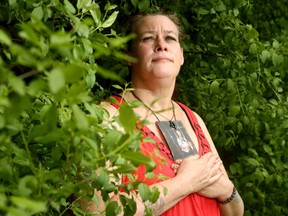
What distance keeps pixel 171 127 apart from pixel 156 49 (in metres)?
0.25

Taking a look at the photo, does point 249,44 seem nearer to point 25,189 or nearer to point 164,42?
point 164,42

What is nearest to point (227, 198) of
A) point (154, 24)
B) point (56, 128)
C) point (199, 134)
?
point (199, 134)

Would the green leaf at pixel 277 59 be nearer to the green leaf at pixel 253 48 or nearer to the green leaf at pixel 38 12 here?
the green leaf at pixel 253 48

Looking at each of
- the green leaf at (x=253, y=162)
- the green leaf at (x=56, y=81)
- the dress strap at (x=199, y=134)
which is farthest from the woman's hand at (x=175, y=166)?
the green leaf at (x=56, y=81)

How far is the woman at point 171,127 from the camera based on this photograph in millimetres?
1385

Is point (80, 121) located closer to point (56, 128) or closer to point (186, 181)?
point (56, 128)

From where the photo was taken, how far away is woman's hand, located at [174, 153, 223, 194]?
1377 mm

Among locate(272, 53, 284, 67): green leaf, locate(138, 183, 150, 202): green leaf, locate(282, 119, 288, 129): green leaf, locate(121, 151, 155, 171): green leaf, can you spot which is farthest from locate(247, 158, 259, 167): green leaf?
locate(121, 151, 155, 171): green leaf

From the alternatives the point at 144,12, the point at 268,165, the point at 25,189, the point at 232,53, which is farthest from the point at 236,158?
the point at 25,189

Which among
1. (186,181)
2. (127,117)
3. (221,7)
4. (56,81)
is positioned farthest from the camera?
(221,7)

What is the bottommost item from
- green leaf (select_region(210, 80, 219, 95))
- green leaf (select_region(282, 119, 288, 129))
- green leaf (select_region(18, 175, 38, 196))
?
green leaf (select_region(18, 175, 38, 196))

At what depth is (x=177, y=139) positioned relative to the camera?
1.51m

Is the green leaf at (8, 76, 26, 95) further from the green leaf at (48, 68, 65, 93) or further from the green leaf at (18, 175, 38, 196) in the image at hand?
the green leaf at (18, 175, 38, 196)

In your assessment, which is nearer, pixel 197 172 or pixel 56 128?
pixel 56 128
